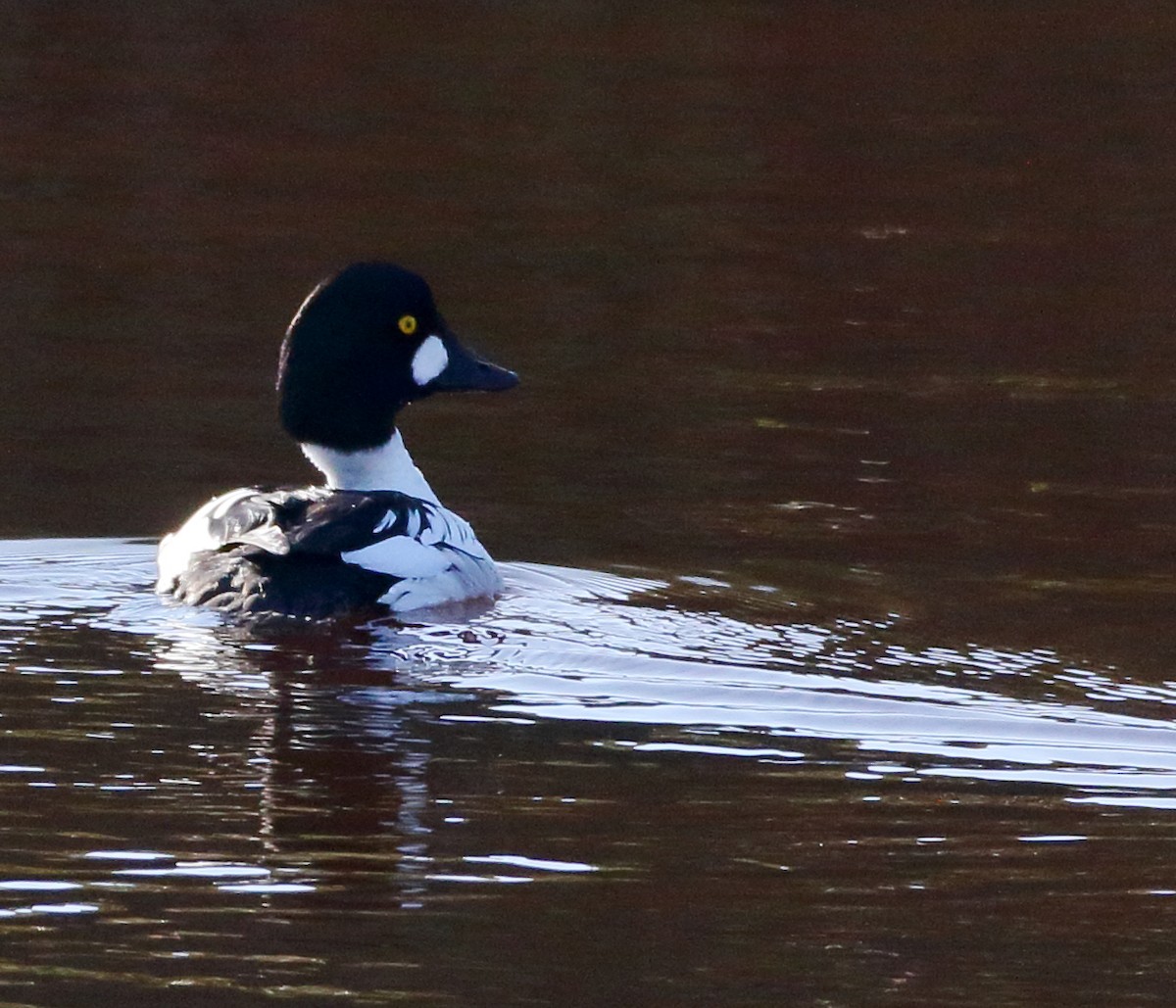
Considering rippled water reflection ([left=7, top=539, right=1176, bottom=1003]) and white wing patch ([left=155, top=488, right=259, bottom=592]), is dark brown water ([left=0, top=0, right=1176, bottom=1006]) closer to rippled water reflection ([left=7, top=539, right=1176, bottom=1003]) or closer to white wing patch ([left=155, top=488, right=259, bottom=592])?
rippled water reflection ([left=7, top=539, right=1176, bottom=1003])

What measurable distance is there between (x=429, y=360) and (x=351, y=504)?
4.35 ft

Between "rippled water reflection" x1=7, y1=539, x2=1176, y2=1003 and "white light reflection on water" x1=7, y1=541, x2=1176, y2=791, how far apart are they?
2 centimetres

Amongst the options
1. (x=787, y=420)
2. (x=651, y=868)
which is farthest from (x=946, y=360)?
(x=651, y=868)

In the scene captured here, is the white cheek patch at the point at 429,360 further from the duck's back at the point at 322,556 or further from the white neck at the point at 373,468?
the duck's back at the point at 322,556

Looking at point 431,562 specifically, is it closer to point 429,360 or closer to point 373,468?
point 373,468

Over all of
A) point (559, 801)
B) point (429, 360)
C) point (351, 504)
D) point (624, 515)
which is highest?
point (429, 360)

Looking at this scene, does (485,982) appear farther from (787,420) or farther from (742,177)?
(742,177)

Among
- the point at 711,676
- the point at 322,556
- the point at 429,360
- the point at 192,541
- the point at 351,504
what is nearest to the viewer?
the point at 711,676

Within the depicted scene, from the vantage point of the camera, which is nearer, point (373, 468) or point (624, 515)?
point (373, 468)

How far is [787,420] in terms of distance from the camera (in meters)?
11.4

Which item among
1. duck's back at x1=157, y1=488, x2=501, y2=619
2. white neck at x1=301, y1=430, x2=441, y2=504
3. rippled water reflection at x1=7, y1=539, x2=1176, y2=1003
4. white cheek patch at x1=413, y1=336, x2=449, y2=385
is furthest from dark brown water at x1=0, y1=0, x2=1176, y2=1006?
Answer: white cheek patch at x1=413, y1=336, x2=449, y2=385

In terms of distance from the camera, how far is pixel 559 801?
21.2 ft

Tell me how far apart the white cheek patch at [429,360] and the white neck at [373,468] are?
319mm

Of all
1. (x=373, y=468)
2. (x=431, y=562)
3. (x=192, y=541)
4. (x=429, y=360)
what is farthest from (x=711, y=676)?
(x=429, y=360)
